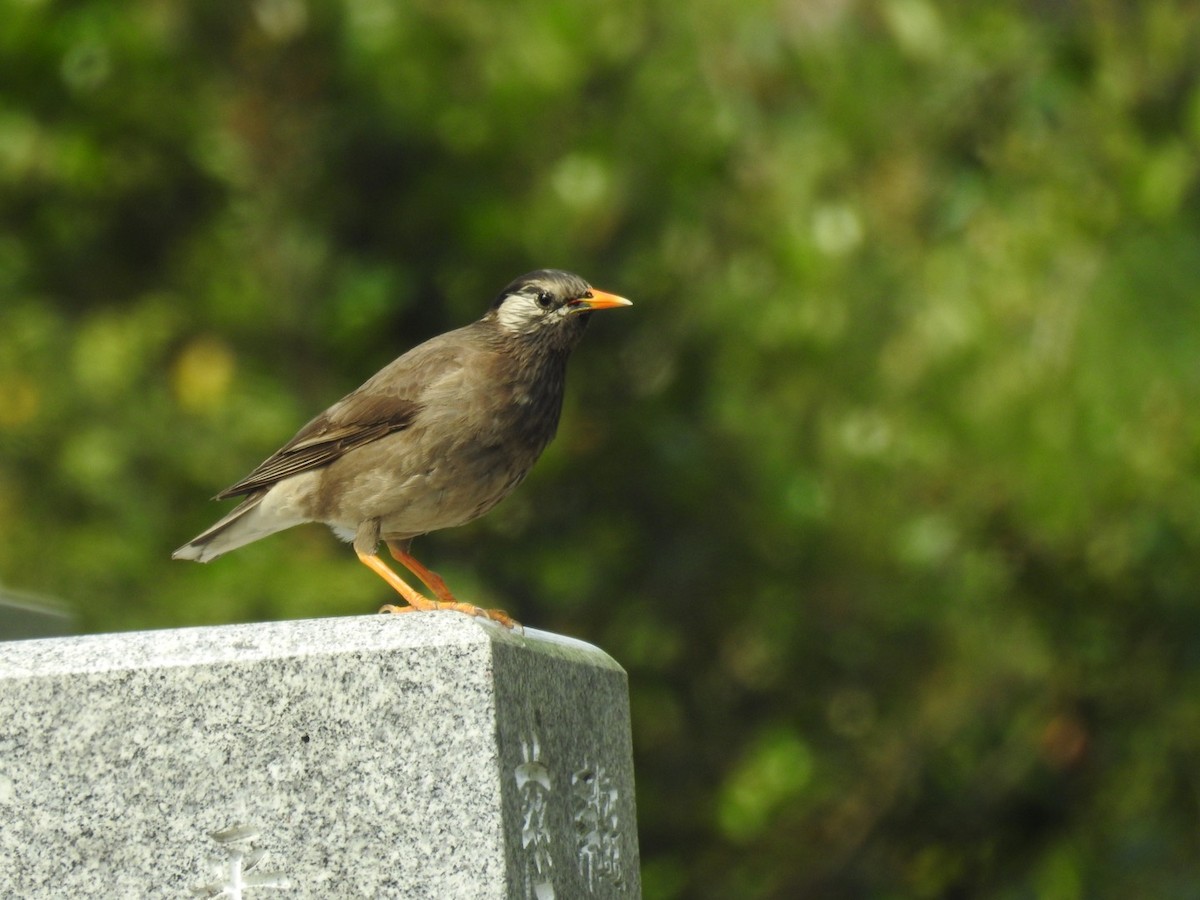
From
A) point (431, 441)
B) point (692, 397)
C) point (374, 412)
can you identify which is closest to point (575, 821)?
point (431, 441)

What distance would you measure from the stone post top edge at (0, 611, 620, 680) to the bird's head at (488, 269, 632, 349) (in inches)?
58.9

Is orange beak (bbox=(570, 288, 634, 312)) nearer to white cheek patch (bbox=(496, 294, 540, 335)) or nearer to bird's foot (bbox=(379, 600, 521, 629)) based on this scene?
white cheek patch (bbox=(496, 294, 540, 335))

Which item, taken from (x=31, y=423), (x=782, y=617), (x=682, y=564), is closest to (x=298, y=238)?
(x=31, y=423)

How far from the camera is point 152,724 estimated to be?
3131 millimetres

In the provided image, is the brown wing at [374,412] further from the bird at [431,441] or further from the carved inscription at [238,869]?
the carved inscription at [238,869]

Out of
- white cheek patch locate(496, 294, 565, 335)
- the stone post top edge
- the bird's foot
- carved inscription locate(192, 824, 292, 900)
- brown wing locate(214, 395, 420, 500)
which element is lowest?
carved inscription locate(192, 824, 292, 900)

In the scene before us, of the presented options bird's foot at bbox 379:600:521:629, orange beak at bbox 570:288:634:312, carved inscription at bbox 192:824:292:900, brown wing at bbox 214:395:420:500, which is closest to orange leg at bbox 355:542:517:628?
bird's foot at bbox 379:600:521:629

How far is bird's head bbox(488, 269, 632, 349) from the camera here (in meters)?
4.59

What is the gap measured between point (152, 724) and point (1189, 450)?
17.1 feet

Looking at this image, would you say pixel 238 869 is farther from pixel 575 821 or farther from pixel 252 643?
pixel 575 821

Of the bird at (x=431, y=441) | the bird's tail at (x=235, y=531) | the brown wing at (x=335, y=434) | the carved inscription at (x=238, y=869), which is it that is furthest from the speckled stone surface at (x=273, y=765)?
the bird's tail at (x=235, y=531)

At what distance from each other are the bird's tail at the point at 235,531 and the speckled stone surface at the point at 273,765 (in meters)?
1.39

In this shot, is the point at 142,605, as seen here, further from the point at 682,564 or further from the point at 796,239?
the point at 796,239

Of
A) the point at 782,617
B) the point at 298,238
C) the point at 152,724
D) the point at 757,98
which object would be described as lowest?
the point at 152,724
